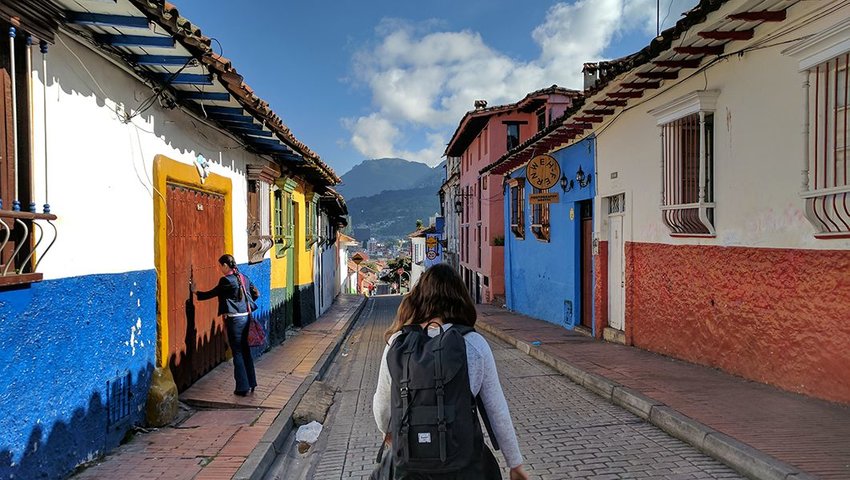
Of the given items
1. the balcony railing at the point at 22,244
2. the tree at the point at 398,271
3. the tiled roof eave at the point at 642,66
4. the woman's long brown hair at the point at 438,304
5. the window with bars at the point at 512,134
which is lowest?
the tree at the point at 398,271

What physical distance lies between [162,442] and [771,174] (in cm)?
664

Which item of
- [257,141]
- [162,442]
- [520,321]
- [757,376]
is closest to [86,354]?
[162,442]

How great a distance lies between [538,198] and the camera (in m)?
12.3

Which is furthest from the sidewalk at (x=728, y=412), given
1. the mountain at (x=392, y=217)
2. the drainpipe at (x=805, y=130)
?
the mountain at (x=392, y=217)

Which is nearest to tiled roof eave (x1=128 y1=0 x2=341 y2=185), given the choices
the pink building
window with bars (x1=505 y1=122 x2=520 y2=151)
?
the pink building

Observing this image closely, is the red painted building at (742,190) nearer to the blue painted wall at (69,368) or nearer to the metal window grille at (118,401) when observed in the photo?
the blue painted wall at (69,368)

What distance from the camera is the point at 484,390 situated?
94.7 inches

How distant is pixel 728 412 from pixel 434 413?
167 inches

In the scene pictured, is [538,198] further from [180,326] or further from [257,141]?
[180,326]

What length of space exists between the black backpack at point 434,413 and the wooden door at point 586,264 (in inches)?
387

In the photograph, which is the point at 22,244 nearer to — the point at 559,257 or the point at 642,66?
the point at 642,66

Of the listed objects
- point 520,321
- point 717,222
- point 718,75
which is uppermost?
point 718,75

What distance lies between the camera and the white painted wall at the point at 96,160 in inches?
158

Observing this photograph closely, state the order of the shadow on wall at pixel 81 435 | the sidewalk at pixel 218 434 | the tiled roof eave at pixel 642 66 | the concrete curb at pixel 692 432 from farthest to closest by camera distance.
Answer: the tiled roof eave at pixel 642 66 < the sidewalk at pixel 218 434 < the concrete curb at pixel 692 432 < the shadow on wall at pixel 81 435
